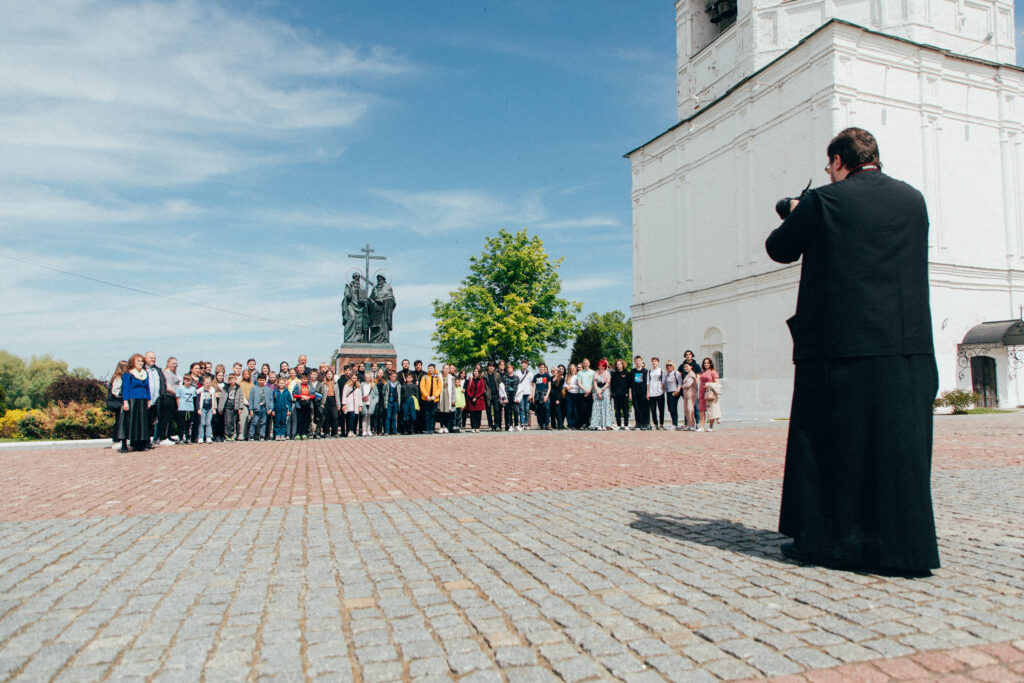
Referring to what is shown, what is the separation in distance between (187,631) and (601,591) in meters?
1.80

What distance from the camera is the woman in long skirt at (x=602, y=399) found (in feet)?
59.5

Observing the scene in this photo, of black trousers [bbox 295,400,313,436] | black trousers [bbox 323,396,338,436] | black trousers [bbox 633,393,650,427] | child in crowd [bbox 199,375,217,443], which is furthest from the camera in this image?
black trousers [bbox 633,393,650,427]

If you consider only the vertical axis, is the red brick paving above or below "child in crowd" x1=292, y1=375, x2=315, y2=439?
below

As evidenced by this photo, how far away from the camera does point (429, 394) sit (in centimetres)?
1816

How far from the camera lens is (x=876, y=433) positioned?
357cm

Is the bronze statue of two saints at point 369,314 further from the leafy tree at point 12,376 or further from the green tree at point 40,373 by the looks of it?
the leafy tree at point 12,376

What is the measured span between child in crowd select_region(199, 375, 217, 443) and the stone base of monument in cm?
887

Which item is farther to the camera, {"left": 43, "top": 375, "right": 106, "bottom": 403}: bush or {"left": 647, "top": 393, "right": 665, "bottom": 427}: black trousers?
{"left": 43, "top": 375, "right": 106, "bottom": 403}: bush

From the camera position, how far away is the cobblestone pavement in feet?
8.17

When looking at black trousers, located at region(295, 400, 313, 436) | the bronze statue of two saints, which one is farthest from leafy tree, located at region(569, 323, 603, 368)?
black trousers, located at region(295, 400, 313, 436)

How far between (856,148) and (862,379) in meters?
1.34

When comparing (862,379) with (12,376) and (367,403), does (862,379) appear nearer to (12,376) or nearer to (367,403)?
(367,403)

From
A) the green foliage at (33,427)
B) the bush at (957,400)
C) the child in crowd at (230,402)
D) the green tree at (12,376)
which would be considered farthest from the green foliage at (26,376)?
the bush at (957,400)

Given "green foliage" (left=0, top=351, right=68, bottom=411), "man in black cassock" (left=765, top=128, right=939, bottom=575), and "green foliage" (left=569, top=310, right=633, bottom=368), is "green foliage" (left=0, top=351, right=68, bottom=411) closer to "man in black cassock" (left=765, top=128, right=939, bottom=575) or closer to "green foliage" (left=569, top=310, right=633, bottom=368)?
"green foliage" (left=569, top=310, right=633, bottom=368)
